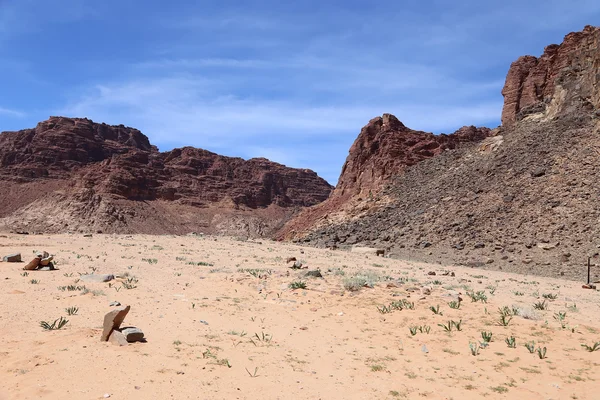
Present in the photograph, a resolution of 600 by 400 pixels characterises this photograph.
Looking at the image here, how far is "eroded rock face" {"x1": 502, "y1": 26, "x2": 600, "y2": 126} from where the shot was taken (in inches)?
1337

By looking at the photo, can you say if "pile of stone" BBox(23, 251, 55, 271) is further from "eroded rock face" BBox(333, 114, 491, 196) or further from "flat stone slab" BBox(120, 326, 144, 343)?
"eroded rock face" BBox(333, 114, 491, 196)

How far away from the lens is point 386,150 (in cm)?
5209

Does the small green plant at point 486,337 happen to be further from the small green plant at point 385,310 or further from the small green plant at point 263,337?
the small green plant at point 263,337

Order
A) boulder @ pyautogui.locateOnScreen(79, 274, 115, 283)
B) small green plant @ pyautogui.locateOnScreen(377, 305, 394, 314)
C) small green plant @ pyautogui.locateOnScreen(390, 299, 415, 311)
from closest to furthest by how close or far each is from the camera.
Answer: small green plant @ pyautogui.locateOnScreen(377, 305, 394, 314) < small green plant @ pyautogui.locateOnScreen(390, 299, 415, 311) < boulder @ pyautogui.locateOnScreen(79, 274, 115, 283)

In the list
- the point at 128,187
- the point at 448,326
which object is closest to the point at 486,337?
the point at 448,326

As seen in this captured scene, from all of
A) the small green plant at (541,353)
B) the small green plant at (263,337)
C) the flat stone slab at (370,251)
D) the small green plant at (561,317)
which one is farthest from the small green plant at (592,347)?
the flat stone slab at (370,251)

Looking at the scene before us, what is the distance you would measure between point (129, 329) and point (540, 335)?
726 centimetres

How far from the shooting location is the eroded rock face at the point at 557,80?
111ft

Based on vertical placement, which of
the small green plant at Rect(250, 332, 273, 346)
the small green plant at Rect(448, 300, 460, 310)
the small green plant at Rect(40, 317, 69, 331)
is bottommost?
the small green plant at Rect(40, 317, 69, 331)

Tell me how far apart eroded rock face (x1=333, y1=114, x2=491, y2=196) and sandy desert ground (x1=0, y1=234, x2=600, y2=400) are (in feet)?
127

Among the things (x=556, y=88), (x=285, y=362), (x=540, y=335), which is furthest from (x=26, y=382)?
(x=556, y=88)

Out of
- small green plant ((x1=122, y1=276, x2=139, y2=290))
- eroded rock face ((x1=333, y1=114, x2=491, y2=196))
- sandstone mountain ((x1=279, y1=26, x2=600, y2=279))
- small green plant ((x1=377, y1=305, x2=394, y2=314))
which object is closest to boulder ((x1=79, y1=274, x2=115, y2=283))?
small green plant ((x1=122, y1=276, x2=139, y2=290))

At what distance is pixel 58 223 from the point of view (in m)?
77.4

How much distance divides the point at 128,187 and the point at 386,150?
6521cm
